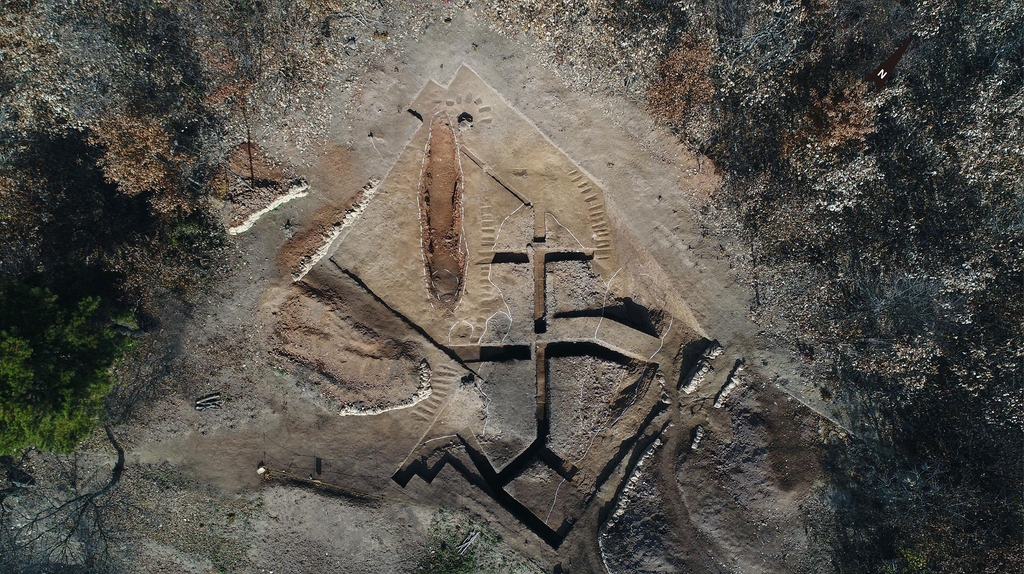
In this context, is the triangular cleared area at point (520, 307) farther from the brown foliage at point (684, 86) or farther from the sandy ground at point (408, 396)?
the brown foliage at point (684, 86)

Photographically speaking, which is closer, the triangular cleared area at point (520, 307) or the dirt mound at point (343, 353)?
the dirt mound at point (343, 353)

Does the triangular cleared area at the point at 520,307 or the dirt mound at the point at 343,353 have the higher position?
the triangular cleared area at the point at 520,307

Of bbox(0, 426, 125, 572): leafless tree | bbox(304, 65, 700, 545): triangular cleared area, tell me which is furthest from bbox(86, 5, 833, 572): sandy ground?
bbox(0, 426, 125, 572): leafless tree

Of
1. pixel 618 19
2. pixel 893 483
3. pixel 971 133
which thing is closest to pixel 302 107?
pixel 618 19

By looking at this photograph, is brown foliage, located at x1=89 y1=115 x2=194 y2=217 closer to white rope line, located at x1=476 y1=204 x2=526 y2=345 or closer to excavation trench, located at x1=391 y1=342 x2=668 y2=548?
white rope line, located at x1=476 y1=204 x2=526 y2=345

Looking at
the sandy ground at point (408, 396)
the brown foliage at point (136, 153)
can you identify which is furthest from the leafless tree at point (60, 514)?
the brown foliage at point (136, 153)

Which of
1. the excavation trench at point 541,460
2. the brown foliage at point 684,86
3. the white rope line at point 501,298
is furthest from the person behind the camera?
the excavation trench at point 541,460
